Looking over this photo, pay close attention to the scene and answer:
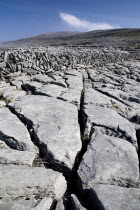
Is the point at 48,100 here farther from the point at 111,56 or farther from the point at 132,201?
the point at 111,56

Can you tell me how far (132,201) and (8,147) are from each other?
3.00m

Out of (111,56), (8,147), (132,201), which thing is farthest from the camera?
(111,56)

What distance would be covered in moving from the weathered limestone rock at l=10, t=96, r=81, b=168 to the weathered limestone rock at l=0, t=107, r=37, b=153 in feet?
0.80

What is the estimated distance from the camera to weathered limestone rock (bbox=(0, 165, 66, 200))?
347 centimetres

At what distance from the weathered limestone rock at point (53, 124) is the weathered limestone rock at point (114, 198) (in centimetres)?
92

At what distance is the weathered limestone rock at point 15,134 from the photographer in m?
4.69

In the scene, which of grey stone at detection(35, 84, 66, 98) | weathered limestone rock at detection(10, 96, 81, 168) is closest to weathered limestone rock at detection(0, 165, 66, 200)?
weathered limestone rock at detection(10, 96, 81, 168)

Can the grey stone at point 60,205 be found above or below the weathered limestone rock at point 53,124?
below

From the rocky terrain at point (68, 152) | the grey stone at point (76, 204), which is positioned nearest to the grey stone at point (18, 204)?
the rocky terrain at point (68, 152)

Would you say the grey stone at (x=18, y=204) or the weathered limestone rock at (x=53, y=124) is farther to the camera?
the weathered limestone rock at (x=53, y=124)

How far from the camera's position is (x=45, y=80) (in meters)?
10.6

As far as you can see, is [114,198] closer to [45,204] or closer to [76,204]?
[76,204]

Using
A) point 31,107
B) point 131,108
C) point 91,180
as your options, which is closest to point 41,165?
point 91,180

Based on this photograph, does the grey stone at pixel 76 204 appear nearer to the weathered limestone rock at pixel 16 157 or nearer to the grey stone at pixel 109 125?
the weathered limestone rock at pixel 16 157
